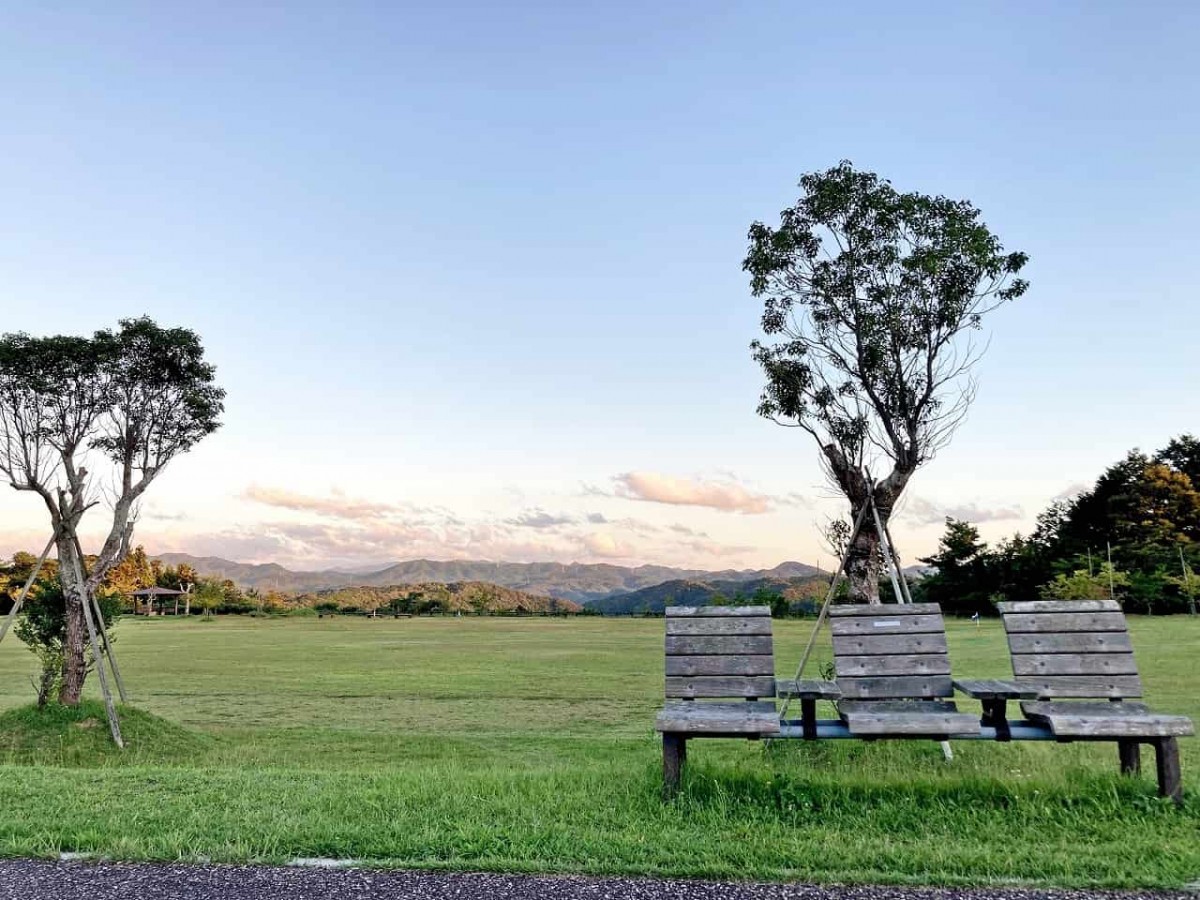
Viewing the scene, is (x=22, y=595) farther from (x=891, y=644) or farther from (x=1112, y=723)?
(x=1112, y=723)

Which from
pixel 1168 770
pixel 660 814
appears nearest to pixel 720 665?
pixel 660 814

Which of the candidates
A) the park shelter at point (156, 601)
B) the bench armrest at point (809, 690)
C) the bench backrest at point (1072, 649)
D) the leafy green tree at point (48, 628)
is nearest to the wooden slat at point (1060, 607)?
the bench backrest at point (1072, 649)

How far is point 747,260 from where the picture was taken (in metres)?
7.70

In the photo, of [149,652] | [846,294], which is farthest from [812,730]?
[149,652]

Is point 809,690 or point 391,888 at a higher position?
point 809,690

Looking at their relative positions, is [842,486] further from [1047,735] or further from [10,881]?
[10,881]

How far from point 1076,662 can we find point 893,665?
1.00 m

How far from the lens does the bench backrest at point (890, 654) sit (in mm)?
4918

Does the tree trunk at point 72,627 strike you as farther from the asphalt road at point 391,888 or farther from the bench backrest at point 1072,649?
the bench backrest at point 1072,649

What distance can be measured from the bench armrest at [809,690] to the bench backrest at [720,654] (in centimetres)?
17

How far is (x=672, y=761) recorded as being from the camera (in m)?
4.16

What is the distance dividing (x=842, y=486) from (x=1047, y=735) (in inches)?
135

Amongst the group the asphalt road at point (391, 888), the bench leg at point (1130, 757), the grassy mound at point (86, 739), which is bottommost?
the grassy mound at point (86, 739)

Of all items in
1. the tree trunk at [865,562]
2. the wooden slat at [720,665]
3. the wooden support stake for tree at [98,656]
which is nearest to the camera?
the wooden slat at [720,665]
